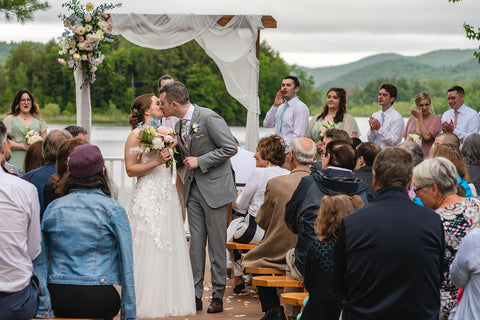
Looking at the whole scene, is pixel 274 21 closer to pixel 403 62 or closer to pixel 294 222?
pixel 294 222

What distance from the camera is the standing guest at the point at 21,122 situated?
851 centimetres

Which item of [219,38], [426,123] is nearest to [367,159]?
[426,123]

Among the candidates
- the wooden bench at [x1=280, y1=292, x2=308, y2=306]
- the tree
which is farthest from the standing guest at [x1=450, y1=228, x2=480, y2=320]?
the tree

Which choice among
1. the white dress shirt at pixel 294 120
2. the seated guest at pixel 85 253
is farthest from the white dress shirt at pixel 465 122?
the seated guest at pixel 85 253

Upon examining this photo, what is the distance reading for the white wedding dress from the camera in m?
5.43

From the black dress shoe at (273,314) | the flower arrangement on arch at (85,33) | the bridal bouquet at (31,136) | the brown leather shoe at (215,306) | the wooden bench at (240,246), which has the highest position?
the flower arrangement on arch at (85,33)

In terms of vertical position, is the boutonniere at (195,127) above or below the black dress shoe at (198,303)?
above

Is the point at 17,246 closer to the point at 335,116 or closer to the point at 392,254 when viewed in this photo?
the point at 392,254

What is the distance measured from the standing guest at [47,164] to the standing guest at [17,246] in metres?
1.16

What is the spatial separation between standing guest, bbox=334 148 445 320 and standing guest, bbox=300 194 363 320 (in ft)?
1.28

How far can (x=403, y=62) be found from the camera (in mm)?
27828

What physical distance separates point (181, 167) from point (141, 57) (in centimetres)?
833

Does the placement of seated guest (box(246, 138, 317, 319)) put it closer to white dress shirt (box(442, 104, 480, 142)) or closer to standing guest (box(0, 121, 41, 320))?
standing guest (box(0, 121, 41, 320))

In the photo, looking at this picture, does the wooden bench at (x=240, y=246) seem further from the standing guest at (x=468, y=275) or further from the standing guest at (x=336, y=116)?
the standing guest at (x=468, y=275)
